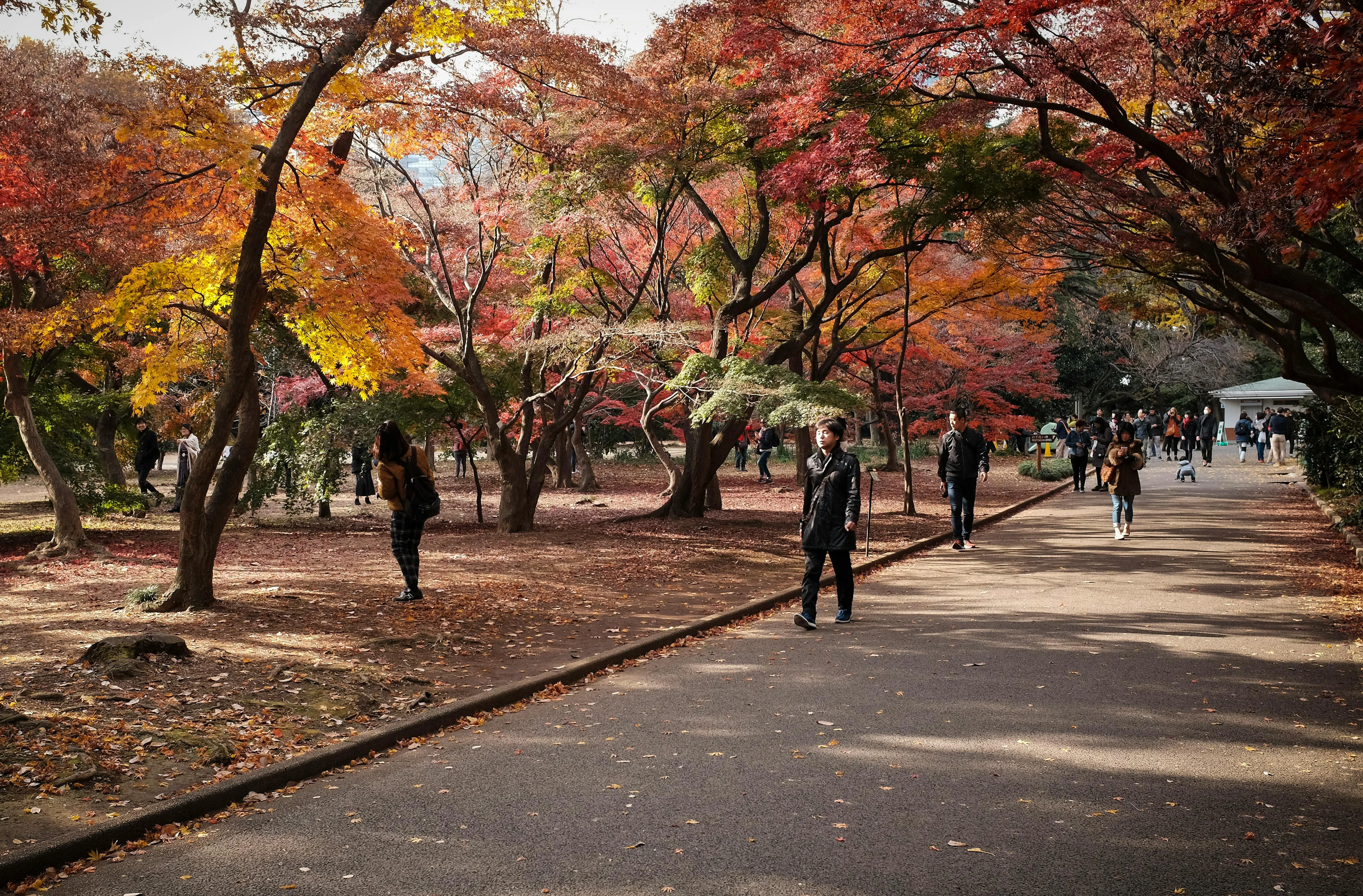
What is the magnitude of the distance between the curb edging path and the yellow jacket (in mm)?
2793

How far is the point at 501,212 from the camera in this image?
14945 millimetres

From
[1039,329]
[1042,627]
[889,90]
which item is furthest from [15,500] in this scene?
[1039,329]

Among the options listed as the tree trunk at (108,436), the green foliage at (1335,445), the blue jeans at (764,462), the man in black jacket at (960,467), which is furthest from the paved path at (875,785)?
the blue jeans at (764,462)

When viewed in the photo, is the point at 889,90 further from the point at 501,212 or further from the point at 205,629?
the point at 205,629

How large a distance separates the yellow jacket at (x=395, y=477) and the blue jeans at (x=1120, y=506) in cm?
1019

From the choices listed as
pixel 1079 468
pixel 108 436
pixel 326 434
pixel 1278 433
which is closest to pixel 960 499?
pixel 326 434

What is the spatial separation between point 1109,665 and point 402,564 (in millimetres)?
6054

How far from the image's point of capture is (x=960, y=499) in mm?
14273

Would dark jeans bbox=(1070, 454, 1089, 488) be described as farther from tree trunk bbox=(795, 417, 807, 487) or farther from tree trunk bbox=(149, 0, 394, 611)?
tree trunk bbox=(149, 0, 394, 611)

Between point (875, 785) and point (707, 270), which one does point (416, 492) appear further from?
point (707, 270)

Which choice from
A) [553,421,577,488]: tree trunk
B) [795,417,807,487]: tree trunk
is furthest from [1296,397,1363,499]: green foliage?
[553,421,577,488]: tree trunk

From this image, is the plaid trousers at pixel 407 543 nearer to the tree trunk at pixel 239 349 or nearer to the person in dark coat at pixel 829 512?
the tree trunk at pixel 239 349

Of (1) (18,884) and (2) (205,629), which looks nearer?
(1) (18,884)

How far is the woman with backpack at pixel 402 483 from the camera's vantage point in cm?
935
